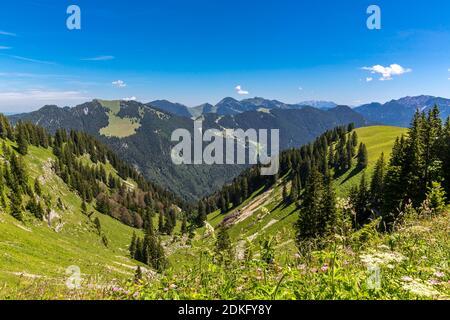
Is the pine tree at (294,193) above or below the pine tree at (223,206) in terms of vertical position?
above

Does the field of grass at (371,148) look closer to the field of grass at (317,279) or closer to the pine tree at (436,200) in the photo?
the pine tree at (436,200)

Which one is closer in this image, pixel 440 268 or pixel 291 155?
pixel 440 268

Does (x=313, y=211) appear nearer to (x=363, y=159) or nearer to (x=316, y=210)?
(x=316, y=210)

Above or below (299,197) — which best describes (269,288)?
above

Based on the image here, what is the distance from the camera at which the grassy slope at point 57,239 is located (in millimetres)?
42906

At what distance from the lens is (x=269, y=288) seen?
5.44m

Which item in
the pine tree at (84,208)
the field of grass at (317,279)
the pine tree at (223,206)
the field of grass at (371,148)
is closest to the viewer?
the field of grass at (317,279)

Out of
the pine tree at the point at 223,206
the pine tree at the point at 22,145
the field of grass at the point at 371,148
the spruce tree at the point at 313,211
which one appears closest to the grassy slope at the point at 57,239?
the pine tree at the point at 22,145

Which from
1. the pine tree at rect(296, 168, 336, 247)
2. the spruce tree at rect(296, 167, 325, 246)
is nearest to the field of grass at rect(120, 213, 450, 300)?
the pine tree at rect(296, 168, 336, 247)

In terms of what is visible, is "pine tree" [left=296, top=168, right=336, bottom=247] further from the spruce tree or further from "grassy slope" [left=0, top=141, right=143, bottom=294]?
"grassy slope" [left=0, top=141, right=143, bottom=294]

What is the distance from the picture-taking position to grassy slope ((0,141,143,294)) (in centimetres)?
4291
